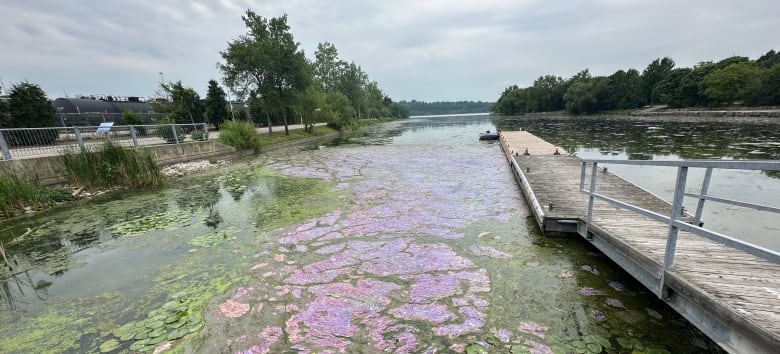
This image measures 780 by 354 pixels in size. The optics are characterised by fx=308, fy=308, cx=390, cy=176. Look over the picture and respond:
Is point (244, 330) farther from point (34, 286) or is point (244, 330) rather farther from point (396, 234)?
point (34, 286)

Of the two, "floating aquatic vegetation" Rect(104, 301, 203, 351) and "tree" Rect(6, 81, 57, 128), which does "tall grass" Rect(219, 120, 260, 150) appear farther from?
"floating aquatic vegetation" Rect(104, 301, 203, 351)

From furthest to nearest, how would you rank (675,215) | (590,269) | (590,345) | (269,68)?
(269,68) < (590,269) < (590,345) < (675,215)

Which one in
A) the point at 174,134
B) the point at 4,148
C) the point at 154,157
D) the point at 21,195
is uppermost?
the point at 4,148

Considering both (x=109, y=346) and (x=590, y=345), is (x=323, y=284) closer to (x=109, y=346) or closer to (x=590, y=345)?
(x=109, y=346)

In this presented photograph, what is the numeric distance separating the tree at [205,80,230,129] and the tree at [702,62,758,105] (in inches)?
2595

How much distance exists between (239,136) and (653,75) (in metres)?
82.8

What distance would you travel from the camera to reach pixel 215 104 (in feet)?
97.3

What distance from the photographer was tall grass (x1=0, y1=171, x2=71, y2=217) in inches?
322

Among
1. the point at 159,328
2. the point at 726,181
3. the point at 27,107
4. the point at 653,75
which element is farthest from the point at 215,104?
the point at 653,75

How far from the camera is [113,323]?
12.8ft

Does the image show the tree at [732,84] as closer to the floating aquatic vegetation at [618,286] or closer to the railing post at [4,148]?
the floating aquatic vegetation at [618,286]

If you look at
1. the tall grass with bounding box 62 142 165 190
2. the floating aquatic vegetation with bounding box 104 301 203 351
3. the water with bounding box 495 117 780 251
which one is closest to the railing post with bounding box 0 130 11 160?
the tall grass with bounding box 62 142 165 190

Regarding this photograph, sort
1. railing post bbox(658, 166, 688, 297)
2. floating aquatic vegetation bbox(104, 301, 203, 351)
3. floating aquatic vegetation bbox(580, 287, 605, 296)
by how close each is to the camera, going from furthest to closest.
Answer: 1. floating aquatic vegetation bbox(580, 287, 605, 296)
2. floating aquatic vegetation bbox(104, 301, 203, 351)
3. railing post bbox(658, 166, 688, 297)

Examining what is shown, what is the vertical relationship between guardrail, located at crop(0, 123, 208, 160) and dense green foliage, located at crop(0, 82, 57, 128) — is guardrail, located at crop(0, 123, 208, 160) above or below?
below
